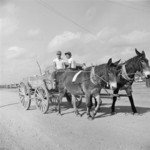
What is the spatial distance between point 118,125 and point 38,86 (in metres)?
4.83

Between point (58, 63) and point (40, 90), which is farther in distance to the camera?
point (40, 90)

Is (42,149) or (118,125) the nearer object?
(42,149)

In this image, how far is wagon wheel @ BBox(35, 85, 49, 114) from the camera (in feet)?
32.7

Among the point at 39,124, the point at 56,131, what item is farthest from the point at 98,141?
the point at 39,124

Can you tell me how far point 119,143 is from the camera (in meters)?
5.25

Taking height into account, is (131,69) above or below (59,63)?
below

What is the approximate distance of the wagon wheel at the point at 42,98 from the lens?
9969 mm

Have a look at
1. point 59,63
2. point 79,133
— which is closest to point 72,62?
point 59,63

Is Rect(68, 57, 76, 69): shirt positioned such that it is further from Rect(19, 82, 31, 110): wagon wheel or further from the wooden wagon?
Rect(19, 82, 31, 110): wagon wheel

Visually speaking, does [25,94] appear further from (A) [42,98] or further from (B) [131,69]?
(B) [131,69]

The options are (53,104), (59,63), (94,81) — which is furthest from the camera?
(53,104)

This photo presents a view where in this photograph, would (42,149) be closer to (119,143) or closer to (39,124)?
(119,143)

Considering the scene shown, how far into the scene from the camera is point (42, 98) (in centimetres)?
1031

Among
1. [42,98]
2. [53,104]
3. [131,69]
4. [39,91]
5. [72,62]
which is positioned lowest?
[53,104]
